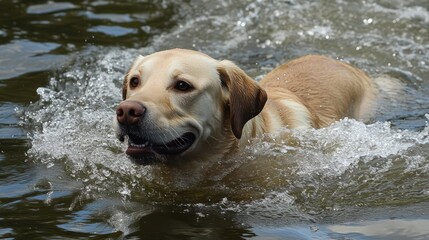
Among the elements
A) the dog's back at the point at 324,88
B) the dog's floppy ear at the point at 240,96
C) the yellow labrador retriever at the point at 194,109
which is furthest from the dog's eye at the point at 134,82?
the dog's back at the point at 324,88

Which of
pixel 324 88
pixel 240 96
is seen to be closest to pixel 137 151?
pixel 240 96

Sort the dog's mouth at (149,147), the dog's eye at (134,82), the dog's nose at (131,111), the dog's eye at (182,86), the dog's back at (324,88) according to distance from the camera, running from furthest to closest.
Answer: the dog's back at (324,88)
the dog's eye at (134,82)
the dog's eye at (182,86)
the dog's mouth at (149,147)
the dog's nose at (131,111)

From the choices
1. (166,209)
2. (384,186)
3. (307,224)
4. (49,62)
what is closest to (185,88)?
(166,209)

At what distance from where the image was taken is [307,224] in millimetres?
5254

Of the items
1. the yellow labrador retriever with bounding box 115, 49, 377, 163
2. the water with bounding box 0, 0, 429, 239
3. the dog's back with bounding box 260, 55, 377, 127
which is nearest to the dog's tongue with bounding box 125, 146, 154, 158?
the yellow labrador retriever with bounding box 115, 49, 377, 163

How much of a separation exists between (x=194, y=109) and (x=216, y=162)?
540 mm

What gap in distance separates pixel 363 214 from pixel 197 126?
1245 mm

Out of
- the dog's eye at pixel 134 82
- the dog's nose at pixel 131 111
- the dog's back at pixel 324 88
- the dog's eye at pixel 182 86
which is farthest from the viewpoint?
the dog's back at pixel 324 88

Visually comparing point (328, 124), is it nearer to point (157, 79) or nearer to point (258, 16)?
point (157, 79)

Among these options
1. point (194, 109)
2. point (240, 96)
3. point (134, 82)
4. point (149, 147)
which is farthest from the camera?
point (240, 96)

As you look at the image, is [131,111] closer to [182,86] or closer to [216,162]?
[182,86]

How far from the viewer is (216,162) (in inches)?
236

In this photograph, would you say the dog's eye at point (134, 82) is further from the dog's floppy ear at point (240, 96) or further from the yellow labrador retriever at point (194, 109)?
the dog's floppy ear at point (240, 96)

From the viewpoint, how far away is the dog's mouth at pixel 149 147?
5422 mm
